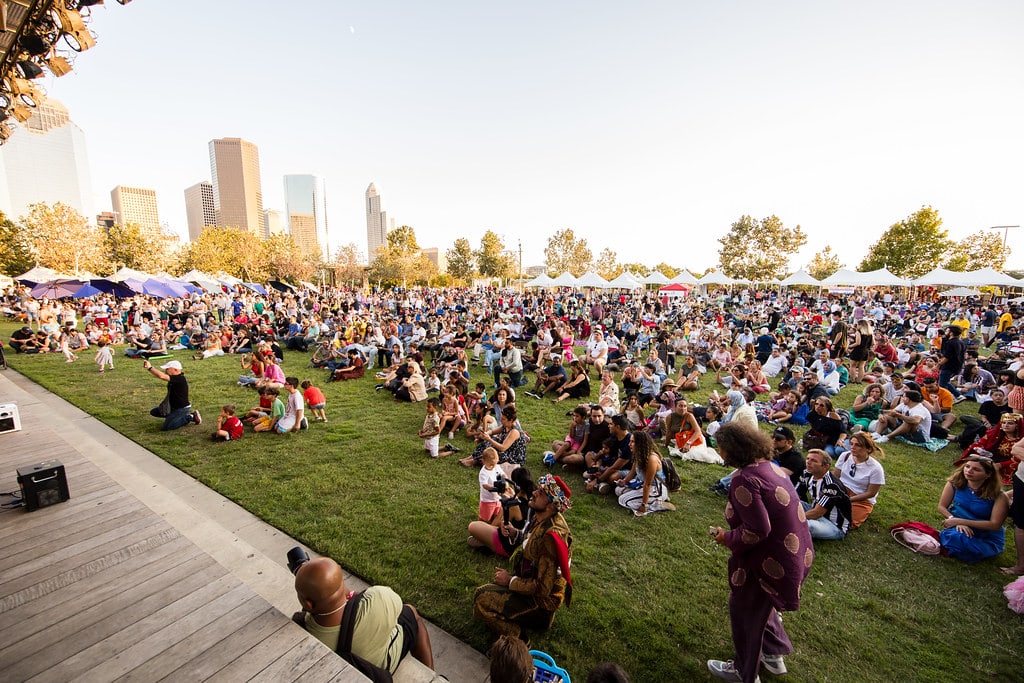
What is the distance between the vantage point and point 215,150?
650 ft

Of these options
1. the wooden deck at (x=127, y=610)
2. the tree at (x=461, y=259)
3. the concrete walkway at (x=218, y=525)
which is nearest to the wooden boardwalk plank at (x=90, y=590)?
the wooden deck at (x=127, y=610)

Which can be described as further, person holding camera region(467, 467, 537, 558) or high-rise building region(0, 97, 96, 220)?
high-rise building region(0, 97, 96, 220)

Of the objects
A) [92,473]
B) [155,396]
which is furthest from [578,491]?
[155,396]

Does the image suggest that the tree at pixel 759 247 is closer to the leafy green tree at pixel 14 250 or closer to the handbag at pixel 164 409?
the handbag at pixel 164 409

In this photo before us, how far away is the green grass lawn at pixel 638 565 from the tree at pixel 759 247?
2114 inches

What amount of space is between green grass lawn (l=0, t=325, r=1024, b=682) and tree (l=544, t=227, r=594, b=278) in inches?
2014

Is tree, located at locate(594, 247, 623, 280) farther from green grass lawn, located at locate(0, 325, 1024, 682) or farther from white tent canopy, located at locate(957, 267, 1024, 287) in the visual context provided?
green grass lawn, located at locate(0, 325, 1024, 682)

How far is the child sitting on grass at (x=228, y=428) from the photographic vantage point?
284 inches

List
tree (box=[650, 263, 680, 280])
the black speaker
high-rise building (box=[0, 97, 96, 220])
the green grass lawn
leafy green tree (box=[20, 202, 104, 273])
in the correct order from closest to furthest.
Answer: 1. the green grass lawn
2. the black speaker
3. leafy green tree (box=[20, 202, 104, 273])
4. tree (box=[650, 263, 680, 280])
5. high-rise building (box=[0, 97, 96, 220])

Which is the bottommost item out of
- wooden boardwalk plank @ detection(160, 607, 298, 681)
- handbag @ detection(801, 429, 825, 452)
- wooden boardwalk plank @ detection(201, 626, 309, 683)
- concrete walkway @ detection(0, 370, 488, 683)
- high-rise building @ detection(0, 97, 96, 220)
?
concrete walkway @ detection(0, 370, 488, 683)

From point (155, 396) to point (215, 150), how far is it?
24840 centimetres

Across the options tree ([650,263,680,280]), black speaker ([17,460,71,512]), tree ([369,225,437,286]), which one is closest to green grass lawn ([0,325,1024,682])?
black speaker ([17,460,71,512])

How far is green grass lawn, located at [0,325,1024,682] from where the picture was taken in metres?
3.23

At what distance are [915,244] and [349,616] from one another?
53196mm
